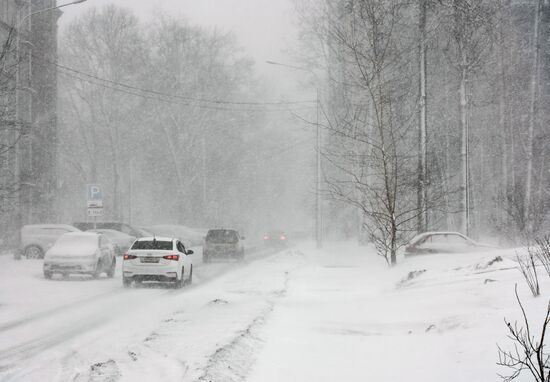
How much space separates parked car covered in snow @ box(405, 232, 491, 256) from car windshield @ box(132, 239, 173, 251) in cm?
822

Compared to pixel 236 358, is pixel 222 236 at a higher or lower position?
higher

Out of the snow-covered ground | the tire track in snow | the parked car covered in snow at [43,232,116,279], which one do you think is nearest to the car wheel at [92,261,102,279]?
the parked car covered in snow at [43,232,116,279]

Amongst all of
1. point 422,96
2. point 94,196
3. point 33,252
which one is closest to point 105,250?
point 94,196

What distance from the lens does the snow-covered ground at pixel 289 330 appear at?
25.8 ft

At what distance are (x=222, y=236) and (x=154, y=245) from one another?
14601 millimetres

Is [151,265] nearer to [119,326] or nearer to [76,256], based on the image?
[76,256]

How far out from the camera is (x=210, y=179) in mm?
66625

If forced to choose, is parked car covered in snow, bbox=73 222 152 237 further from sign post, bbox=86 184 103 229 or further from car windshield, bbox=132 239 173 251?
car windshield, bbox=132 239 173 251

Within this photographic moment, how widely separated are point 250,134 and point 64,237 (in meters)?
55.6

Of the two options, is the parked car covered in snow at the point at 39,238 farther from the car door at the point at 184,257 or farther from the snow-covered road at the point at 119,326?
the car door at the point at 184,257

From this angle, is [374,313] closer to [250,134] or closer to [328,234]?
[328,234]

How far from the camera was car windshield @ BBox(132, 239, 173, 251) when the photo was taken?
21750 millimetres

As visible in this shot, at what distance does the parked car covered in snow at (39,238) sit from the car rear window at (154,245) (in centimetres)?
1443

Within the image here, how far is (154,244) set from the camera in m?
21.9
